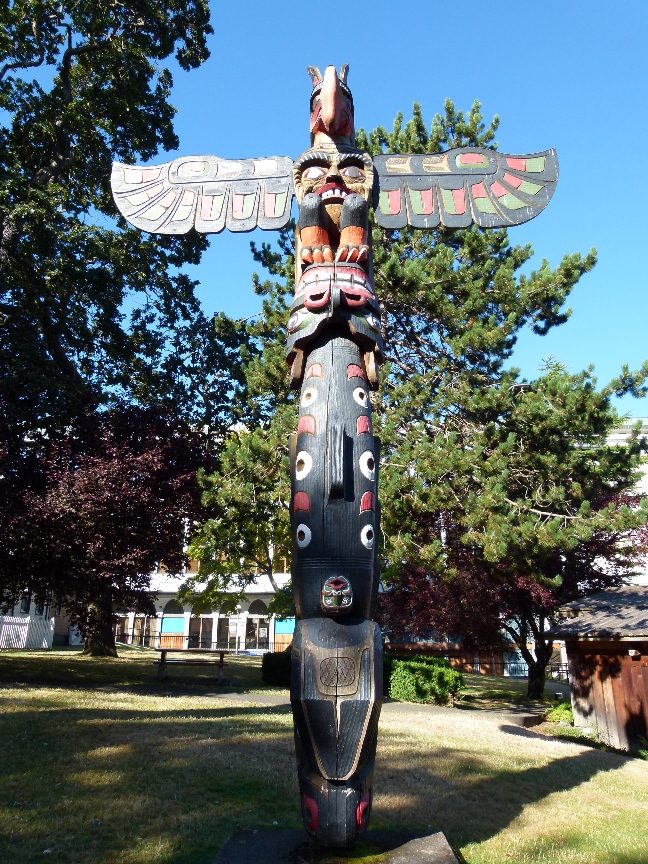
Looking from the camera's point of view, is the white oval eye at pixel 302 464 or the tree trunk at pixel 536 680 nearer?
the white oval eye at pixel 302 464

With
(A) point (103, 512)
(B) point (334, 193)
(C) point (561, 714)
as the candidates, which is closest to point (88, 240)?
(A) point (103, 512)

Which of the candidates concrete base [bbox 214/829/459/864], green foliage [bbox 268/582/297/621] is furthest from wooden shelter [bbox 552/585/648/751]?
concrete base [bbox 214/829/459/864]

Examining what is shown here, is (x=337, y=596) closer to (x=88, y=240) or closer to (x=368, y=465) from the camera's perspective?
(x=368, y=465)

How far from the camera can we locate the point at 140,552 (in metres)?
14.4

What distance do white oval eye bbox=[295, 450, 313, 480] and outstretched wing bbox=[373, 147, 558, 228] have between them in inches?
118

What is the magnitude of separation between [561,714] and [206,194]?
14262 millimetres

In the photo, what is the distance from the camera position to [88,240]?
608 inches

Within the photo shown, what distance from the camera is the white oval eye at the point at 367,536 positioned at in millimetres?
4719

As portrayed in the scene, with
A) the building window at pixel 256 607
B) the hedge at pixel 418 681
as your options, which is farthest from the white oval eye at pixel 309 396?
the building window at pixel 256 607

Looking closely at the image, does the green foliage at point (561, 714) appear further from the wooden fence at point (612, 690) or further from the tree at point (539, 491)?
the tree at point (539, 491)

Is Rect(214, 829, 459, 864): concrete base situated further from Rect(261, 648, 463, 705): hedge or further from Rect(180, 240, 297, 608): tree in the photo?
Rect(261, 648, 463, 705): hedge

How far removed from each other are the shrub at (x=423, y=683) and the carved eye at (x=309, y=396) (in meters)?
13.1

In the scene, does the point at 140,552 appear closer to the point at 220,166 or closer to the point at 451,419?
the point at 451,419

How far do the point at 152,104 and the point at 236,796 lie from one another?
17627 millimetres
